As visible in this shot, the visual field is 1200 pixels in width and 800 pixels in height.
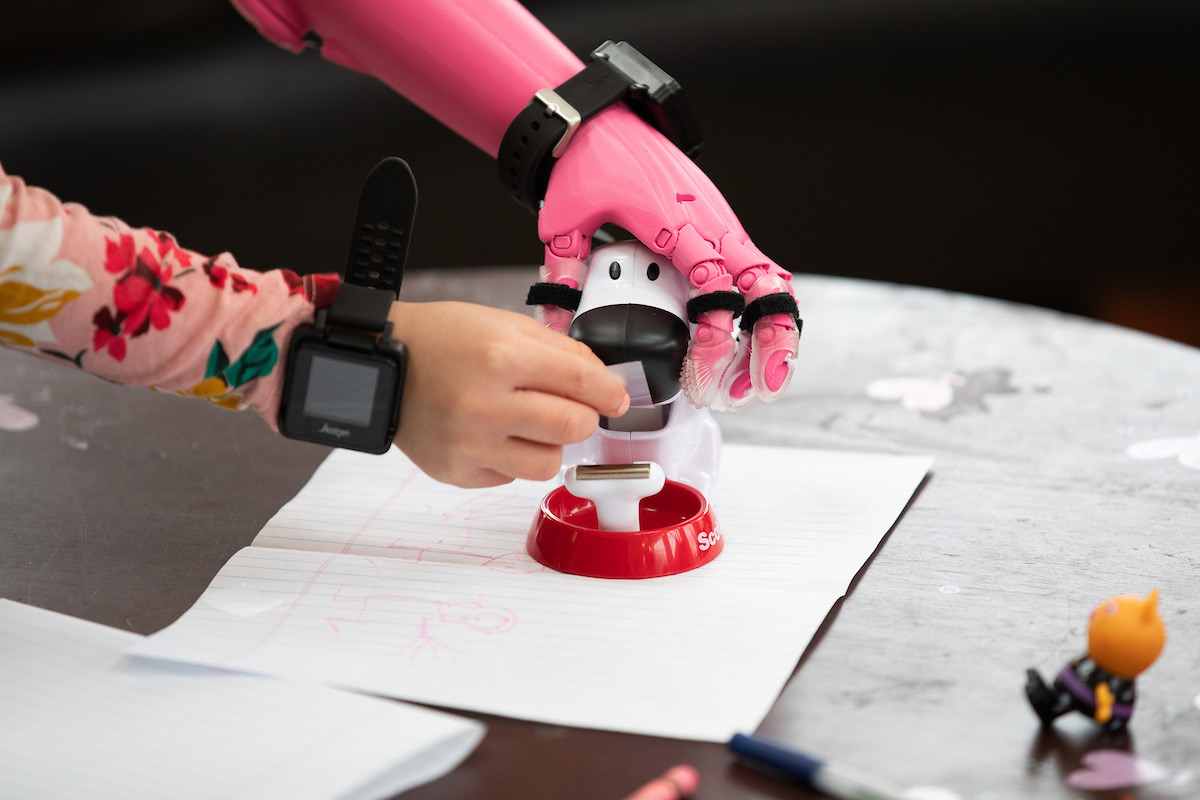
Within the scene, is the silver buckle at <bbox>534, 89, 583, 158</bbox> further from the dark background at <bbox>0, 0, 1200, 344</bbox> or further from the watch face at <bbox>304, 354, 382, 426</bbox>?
the dark background at <bbox>0, 0, 1200, 344</bbox>

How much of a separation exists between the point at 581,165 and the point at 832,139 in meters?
1.48

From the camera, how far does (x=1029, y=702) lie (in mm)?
567

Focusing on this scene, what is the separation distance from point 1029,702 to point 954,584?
0.47 ft

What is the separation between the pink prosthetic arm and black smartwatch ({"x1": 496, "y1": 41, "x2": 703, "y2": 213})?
0.01m

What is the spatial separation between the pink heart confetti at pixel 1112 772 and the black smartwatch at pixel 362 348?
0.41m

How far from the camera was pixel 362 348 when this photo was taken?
0.67 metres

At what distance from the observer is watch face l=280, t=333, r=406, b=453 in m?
0.67

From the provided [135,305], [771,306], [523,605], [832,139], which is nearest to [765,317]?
[771,306]

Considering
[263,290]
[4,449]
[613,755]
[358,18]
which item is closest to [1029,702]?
[613,755]

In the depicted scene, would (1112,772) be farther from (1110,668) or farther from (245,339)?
(245,339)

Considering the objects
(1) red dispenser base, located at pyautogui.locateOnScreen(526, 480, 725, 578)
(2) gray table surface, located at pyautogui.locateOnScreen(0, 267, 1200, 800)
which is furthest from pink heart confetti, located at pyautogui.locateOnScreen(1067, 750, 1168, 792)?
(1) red dispenser base, located at pyautogui.locateOnScreen(526, 480, 725, 578)

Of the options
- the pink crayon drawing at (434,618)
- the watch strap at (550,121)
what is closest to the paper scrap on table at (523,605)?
the pink crayon drawing at (434,618)

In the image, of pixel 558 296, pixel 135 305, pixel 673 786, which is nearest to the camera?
pixel 673 786

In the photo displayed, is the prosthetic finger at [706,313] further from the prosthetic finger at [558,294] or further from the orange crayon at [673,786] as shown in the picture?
the orange crayon at [673,786]
